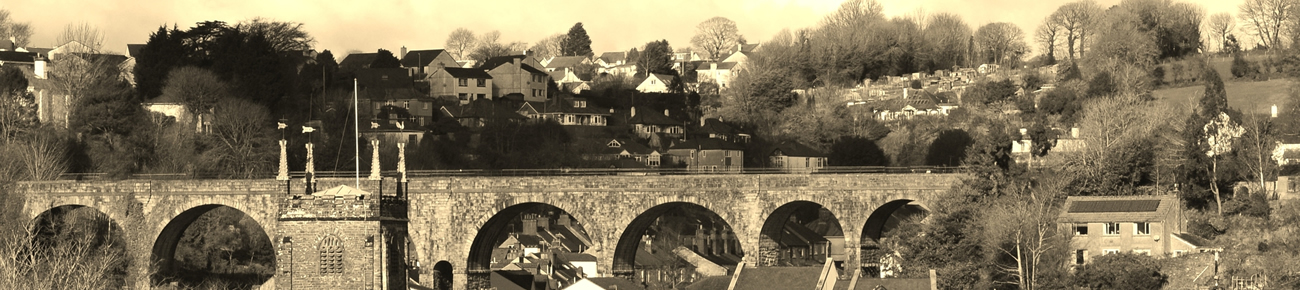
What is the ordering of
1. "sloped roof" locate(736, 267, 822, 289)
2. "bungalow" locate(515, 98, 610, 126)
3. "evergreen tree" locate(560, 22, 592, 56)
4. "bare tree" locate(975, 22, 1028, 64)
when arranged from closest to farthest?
"sloped roof" locate(736, 267, 822, 289)
"bungalow" locate(515, 98, 610, 126)
"bare tree" locate(975, 22, 1028, 64)
"evergreen tree" locate(560, 22, 592, 56)

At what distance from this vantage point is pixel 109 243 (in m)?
69.9

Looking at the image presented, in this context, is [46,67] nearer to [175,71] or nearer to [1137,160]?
[175,71]

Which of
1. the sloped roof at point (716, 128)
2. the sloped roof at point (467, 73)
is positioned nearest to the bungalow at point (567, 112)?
the sloped roof at point (467, 73)

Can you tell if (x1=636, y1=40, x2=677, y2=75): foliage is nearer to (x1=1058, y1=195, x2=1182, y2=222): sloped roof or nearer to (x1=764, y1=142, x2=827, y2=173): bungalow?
(x1=764, y1=142, x2=827, y2=173): bungalow

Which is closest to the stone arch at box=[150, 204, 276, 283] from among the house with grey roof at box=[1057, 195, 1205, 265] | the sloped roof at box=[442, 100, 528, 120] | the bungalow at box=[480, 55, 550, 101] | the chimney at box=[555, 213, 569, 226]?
the house with grey roof at box=[1057, 195, 1205, 265]

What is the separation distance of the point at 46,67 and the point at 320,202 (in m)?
69.2

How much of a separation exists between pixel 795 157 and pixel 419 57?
1229 inches

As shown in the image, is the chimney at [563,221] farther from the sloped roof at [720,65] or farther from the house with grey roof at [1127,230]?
the sloped roof at [720,65]

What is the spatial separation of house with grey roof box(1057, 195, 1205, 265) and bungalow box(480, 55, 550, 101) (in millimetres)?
58251

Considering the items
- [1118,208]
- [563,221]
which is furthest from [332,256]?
[563,221]

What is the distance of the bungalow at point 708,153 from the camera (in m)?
108

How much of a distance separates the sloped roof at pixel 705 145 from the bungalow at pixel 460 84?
1397 cm

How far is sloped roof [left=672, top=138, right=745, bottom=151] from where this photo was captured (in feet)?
360

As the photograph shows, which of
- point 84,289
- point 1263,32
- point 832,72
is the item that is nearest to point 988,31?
point 832,72
